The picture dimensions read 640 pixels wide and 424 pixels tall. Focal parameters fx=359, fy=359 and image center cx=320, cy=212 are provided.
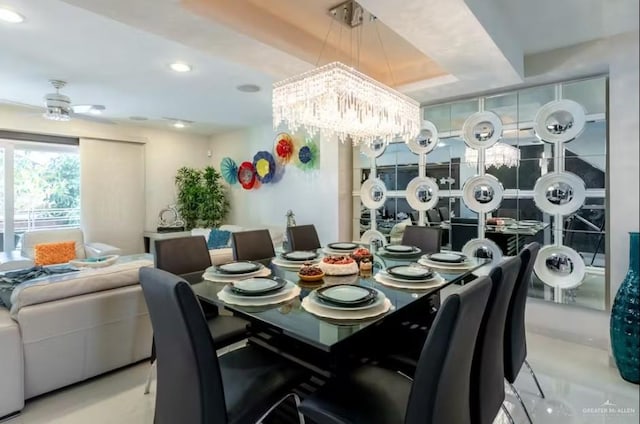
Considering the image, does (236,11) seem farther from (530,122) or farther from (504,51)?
(530,122)

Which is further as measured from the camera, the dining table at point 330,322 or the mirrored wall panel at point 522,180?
the mirrored wall panel at point 522,180

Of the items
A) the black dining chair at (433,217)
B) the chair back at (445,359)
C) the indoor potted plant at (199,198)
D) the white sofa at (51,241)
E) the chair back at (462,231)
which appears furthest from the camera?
the indoor potted plant at (199,198)

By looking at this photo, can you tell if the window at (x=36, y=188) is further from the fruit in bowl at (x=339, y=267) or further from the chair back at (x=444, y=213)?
the chair back at (x=444, y=213)

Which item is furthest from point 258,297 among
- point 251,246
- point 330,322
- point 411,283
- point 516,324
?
point 516,324

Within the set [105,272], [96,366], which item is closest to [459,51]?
[105,272]

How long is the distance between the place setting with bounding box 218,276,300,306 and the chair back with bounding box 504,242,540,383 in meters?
1.15

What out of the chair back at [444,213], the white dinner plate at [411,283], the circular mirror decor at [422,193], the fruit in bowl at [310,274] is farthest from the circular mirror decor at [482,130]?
the fruit in bowl at [310,274]

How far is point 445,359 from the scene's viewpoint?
1.14 meters

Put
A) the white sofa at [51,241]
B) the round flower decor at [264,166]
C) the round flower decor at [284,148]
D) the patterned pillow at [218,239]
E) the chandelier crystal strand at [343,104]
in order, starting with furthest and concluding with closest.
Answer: the round flower decor at [264,166] → the round flower decor at [284,148] → the patterned pillow at [218,239] → the white sofa at [51,241] → the chandelier crystal strand at [343,104]

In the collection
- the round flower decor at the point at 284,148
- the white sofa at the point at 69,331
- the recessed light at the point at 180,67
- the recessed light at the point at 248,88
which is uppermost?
the recessed light at the point at 248,88

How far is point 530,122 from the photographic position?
3.13 m

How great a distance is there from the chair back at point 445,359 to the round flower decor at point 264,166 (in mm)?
4392

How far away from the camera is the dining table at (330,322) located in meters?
1.38

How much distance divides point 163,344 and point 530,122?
128 inches
